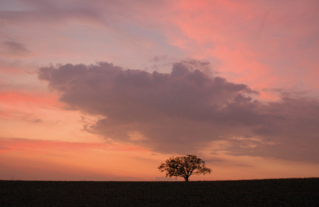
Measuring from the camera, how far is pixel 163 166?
69.4 meters
